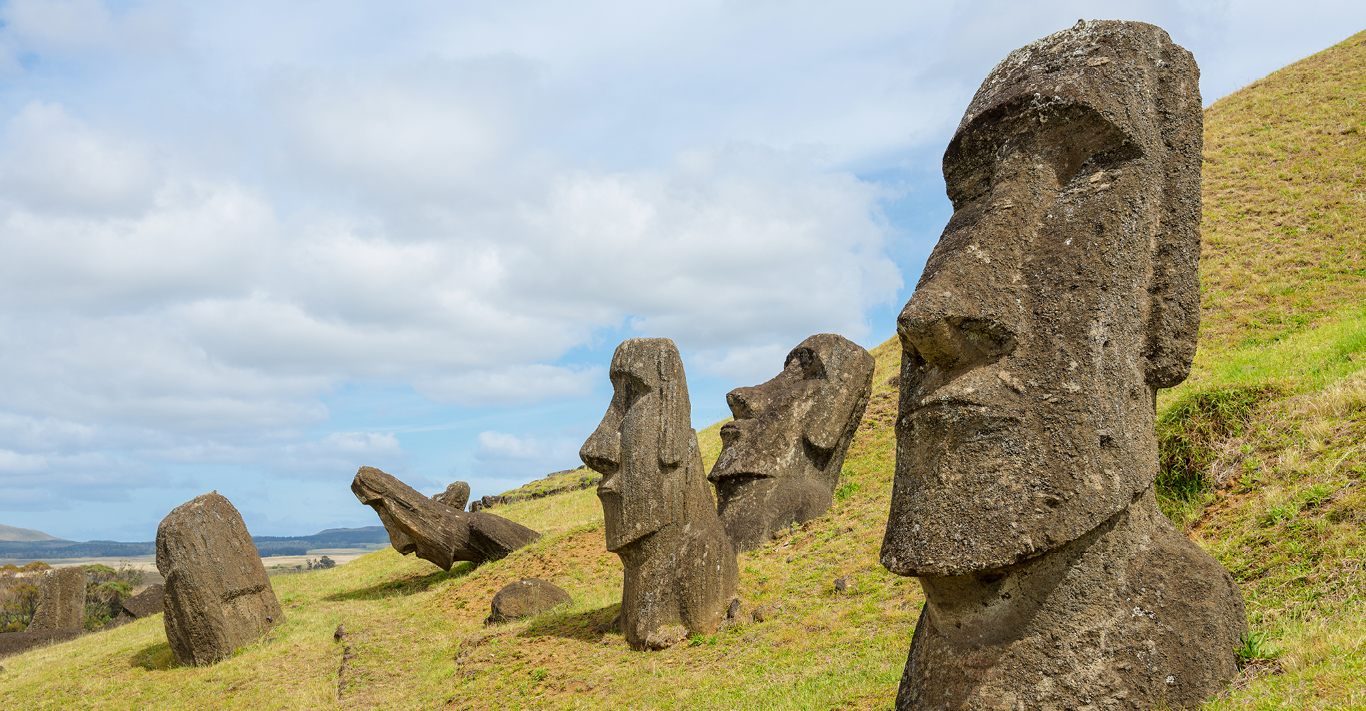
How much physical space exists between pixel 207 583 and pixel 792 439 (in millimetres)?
9958

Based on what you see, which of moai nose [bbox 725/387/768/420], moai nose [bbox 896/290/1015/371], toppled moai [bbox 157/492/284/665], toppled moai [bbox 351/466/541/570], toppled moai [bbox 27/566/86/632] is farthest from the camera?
toppled moai [bbox 27/566/86/632]

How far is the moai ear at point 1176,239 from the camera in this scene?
16.5 ft

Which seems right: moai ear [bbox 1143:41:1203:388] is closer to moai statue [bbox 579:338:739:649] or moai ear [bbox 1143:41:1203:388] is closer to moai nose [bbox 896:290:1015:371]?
moai nose [bbox 896:290:1015:371]

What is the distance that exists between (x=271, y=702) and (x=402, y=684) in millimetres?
1666

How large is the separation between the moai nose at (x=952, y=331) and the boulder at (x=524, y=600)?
33.3 ft

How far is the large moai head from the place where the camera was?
4414 millimetres

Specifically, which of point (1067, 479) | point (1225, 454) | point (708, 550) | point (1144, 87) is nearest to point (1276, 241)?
point (1225, 454)

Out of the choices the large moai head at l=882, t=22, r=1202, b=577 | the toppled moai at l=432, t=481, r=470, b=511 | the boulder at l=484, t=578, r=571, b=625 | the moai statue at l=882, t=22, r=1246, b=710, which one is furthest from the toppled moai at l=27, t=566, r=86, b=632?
the large moai head at l=882, t=22, r=1202, b=577

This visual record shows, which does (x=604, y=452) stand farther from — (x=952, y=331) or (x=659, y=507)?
(x=952, y=331)

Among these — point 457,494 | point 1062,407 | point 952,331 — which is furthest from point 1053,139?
point 457,494

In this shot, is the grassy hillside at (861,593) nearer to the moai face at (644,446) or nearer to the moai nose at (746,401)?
the moai face at (644,446)

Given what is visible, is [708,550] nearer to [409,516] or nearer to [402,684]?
[402,684]

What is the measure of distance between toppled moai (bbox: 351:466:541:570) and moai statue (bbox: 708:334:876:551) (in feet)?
21.0

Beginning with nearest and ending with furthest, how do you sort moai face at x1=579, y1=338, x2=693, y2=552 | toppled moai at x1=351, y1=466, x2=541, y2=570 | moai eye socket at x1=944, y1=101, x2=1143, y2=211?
moai eye socket at x1=944, y1=101, x2=1143, y2=211 < moai face at x1=579, y1=338, x2=693, y2=552 < toppled moai at x1=351, y1=466, x2=541, y2=570
